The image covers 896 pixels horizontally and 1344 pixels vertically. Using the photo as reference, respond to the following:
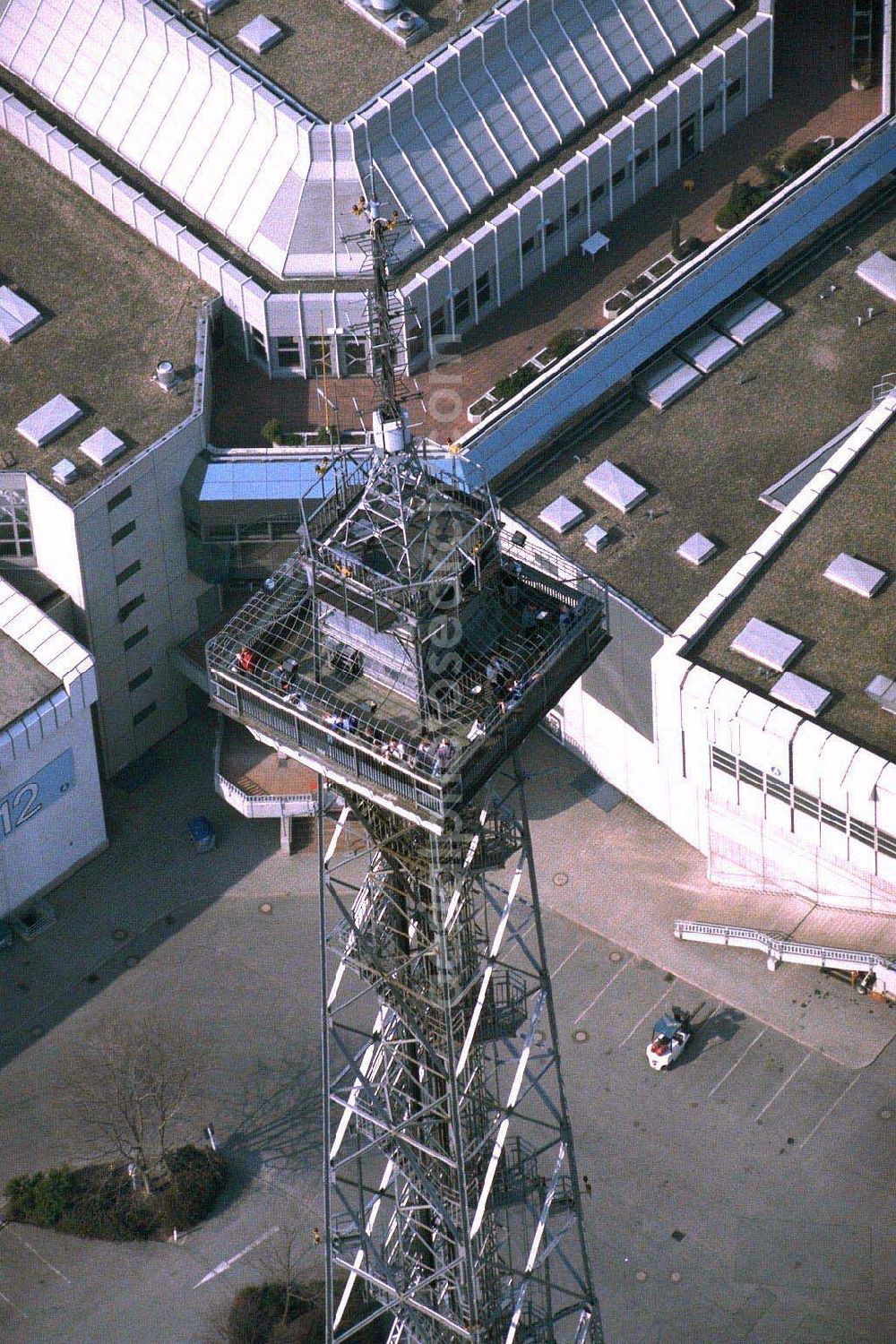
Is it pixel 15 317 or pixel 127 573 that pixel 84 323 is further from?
pixel 127 573

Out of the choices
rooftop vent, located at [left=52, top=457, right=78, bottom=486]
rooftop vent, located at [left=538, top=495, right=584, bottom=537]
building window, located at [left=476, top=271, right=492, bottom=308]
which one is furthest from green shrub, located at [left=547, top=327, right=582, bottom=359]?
rooftop vent, located at [left=52, top=457, right=78, bottom=486]

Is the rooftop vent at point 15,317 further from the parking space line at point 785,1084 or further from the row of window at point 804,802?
the parking space line at point 785,1084

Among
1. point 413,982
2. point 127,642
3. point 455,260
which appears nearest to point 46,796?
point 127,642

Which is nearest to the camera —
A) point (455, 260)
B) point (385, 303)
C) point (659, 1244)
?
point (385, 303)

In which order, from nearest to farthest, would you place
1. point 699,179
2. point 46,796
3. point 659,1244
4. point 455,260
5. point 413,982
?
point 413,982, point 659,1244, point 46,796, point 455,260, point 699,179

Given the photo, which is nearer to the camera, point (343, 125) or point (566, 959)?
point (566, 959)

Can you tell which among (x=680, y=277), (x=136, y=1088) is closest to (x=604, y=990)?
(x=136, y=1088)

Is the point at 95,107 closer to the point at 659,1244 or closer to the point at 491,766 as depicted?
the point at 659,1244
